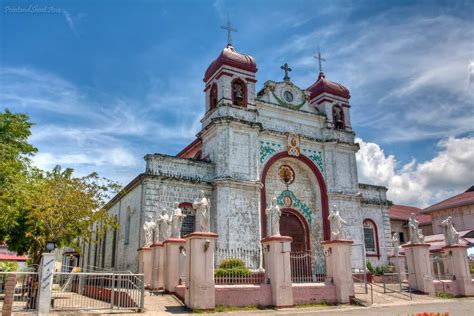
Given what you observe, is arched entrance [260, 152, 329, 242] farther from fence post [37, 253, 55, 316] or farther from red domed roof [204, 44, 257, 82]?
fence post [37, 253, 55, 316]

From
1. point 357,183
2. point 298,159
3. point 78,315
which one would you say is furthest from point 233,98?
point 78,315

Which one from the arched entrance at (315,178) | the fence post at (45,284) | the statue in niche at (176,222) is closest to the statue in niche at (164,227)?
the statue in niche at (176,222)

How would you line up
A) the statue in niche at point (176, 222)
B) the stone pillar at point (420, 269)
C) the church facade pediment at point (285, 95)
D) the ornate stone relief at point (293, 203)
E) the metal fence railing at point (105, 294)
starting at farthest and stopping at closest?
1. the church facade pediment at point (285, 95)
2. the ornate stone relief at point (293, 203)
3. the stone pillar at point (420, 269)
4. the statue in niche at point (176, 222)
5. the metal fence railing at point (105, 294)

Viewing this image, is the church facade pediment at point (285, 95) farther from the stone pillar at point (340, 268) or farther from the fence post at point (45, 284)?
the fence post at point (45, 284)

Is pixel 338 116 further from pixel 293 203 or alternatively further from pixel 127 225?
pixel 127 225

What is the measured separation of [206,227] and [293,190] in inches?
470

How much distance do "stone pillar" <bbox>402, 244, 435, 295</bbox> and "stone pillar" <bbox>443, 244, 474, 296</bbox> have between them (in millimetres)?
2042

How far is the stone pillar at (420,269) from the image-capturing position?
2043 cm

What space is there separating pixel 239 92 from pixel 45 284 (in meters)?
16.3

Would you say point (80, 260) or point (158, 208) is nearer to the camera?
point (158, 208)

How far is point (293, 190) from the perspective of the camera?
26.2m

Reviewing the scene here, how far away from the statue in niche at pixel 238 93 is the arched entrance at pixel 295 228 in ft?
23.6

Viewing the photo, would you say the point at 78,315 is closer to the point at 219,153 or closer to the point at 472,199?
the point at 219,153

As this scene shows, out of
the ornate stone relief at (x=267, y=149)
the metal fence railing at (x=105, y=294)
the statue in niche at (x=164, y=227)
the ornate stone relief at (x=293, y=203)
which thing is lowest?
the metal fence railing at (x=105, y=294)
